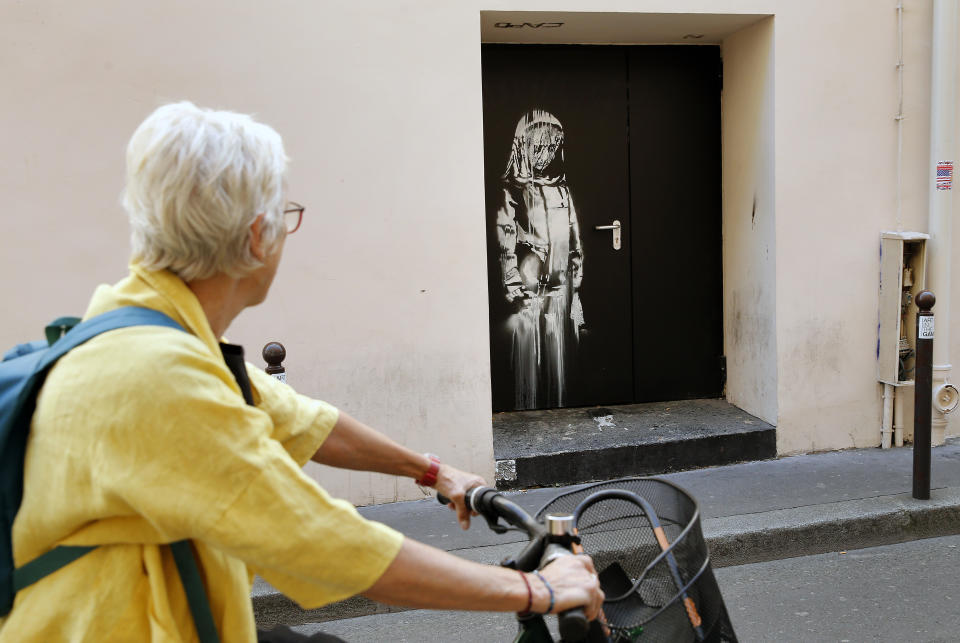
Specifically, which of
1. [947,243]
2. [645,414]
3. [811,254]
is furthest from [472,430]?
[947,243]

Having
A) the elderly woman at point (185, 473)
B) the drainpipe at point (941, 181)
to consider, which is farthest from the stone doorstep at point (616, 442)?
the elderly woman at point (185, 473)

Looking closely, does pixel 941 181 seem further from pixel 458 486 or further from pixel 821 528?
pixel 458 486

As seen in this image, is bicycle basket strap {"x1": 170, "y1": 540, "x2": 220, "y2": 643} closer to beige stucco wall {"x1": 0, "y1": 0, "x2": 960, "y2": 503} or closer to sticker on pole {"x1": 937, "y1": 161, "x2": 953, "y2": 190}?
beige stucco wall {"x1": 0, "y1": 0, "x2": 960, "y2": 503}

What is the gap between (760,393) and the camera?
6523mm

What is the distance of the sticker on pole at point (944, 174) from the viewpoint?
6.32m

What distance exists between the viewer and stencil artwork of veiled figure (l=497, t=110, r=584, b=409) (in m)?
6.53

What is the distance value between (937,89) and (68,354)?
6.42 meters

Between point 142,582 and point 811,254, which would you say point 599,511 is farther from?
point 811,254

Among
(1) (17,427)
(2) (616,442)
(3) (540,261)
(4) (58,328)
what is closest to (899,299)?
(2) (616,442)

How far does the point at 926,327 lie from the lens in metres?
5.35

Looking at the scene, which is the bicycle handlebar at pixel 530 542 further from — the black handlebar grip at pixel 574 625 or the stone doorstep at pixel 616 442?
the stone doorstep at pixel 616 442

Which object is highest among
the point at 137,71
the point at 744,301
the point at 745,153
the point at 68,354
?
the point at 137,71

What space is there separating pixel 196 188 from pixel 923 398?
498cm

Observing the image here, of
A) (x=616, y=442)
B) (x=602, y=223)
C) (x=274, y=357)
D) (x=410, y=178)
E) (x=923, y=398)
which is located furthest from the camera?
(x=602, y=223)
